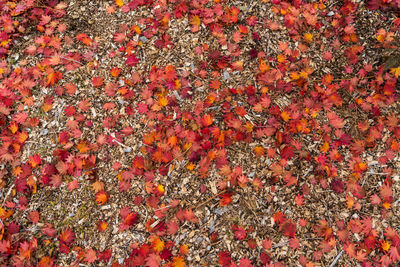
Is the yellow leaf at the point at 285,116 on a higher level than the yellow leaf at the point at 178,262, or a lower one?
higher

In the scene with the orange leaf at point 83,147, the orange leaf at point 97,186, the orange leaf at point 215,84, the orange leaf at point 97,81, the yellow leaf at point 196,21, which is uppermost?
the yellow leaf at point 196,21

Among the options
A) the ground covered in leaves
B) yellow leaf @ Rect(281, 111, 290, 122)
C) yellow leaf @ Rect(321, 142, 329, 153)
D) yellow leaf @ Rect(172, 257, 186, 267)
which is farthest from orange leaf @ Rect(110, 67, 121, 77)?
yellow leaf @ Rect(321, 142, 329, 153)

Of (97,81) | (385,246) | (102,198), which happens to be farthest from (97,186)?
(385,246)

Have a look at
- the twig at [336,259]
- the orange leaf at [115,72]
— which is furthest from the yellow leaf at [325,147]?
the orange leaf at [115,72]

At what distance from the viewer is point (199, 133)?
11.2 feet

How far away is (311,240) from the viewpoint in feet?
10.0

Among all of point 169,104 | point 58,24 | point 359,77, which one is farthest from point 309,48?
point 58,24

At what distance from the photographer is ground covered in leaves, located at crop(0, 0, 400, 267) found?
3066 mm

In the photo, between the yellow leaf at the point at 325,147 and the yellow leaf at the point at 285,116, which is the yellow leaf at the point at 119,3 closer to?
the yellow leaf at the point at 285,116

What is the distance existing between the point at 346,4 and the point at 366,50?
2.51 feet

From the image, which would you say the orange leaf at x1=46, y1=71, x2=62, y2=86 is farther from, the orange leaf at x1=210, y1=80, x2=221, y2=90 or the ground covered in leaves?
the orange leaf at x1=210, y1=80, x2=221, y2=90

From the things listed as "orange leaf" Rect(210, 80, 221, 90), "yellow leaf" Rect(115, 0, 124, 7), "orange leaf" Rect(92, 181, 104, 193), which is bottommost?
"orange leaf" Rect(92, 181, 104, 193)

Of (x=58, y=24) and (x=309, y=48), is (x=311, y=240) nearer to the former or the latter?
(x=309, y=48)

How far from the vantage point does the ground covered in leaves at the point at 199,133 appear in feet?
10.1
